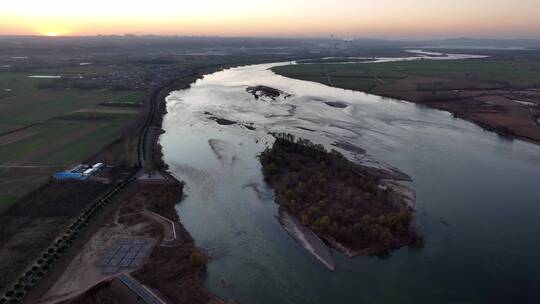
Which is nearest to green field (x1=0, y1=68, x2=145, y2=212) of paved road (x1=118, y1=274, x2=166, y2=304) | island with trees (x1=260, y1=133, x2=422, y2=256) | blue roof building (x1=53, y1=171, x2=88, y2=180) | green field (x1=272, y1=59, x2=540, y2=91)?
blue roof building (x1=53, y1=171, x2=88, y2=180)

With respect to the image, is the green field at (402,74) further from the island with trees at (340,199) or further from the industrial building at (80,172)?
the industrial building at (80,172)

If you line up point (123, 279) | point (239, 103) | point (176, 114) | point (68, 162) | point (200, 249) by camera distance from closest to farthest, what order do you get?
1. point (123, 279)
2. point (200, 249)
3. point (68, 162)
4. point (176, 114)
5. point (239, 103)

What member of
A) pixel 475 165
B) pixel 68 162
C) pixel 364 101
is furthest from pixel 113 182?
pixel 364 101

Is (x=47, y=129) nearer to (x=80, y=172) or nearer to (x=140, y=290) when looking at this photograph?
(x=80, y=172)

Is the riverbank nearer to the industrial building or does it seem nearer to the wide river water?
the wide river water

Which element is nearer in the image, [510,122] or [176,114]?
[510,122]

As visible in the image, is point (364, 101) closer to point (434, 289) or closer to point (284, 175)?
point (284, 175)
